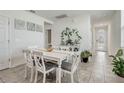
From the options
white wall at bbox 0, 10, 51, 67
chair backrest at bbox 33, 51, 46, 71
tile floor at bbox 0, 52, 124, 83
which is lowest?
tile floor at bbox 0, 52, 124, 83

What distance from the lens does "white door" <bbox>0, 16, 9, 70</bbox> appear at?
3143 mm

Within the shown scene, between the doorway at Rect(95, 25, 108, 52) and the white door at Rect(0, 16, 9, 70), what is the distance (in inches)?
278

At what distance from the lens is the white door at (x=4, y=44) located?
314 centimetres

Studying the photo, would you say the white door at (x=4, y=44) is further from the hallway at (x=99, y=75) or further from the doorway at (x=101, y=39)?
the doorway at (x=101, y=39)

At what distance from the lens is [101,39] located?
8.20 m

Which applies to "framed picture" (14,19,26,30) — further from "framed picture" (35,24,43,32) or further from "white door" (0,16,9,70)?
"framed picture" (35,24,43,32)

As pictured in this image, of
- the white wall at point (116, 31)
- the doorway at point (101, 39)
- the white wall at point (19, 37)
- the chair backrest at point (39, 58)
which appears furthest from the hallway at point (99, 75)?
the doorway at point (101, 39)

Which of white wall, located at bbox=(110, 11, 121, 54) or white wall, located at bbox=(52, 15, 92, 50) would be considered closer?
white wall, located at bbox=(110, 11, 121, 54)

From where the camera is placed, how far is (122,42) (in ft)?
10.9

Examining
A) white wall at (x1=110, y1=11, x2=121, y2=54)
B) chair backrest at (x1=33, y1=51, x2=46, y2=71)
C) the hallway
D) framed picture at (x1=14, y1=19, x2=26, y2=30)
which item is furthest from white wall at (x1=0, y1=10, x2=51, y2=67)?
white wall at (x1=110, y1=11, x2=121, y2=54)

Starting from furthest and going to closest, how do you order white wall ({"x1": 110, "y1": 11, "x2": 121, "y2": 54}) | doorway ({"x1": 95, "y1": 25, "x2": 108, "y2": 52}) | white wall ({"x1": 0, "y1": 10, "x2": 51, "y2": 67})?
doorway ({"x1": 95, "y1": 25, "x2": 108, "y2": 52}) < white wall ({"x1": 110, "y1": 11, "x2": 121, "y2": 54}) < white wall ({"x1": 0, "y1": 10, "x2": 51, "y2": 67})
